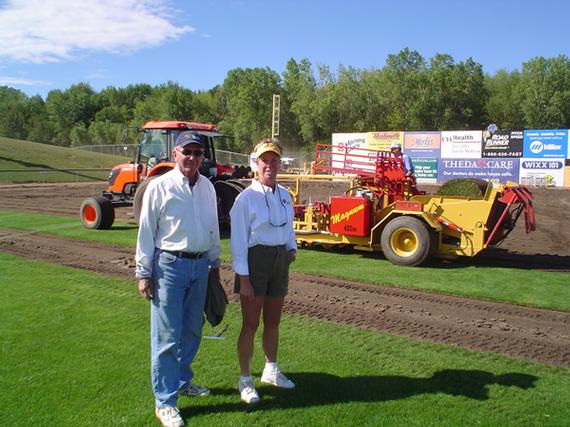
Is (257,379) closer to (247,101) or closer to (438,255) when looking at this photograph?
(438,255)

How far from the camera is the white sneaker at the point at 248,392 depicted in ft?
12.1

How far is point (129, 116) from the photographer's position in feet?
319

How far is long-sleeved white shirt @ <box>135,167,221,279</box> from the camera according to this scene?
3.35 metres

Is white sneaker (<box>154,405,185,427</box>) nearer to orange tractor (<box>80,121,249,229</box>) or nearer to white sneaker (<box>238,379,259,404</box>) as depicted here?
white sneaker (<box>238,379,259,404</box>)

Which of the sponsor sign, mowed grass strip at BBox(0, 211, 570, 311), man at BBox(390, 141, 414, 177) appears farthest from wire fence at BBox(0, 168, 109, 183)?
man at BBox(390, 141, 414, 177)

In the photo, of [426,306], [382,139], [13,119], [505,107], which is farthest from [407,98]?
[13,119]

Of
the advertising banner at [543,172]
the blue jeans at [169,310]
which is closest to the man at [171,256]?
the blue jeans at [169,310]

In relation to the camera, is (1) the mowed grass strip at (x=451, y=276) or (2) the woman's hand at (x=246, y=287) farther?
(1) the mowed grass strip at (x=451, y=276)

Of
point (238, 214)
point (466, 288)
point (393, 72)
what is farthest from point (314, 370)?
point (393, 72)

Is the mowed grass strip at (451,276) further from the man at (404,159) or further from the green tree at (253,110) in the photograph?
the green tree at (253,110)

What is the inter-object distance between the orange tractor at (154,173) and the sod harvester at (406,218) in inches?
95.8

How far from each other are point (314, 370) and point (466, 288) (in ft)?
11.8

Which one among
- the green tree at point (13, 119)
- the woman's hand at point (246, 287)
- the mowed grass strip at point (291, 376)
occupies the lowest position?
the mowed grass strip at point (291, 376)

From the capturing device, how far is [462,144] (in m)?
29.5
